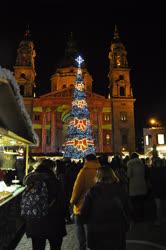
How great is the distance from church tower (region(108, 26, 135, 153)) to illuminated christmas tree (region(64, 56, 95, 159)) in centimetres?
2491

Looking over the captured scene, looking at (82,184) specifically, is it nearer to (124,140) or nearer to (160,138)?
(160,138)

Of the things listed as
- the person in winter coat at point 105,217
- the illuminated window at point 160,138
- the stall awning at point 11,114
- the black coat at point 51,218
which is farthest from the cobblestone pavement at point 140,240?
the illuminated window at point 160,138

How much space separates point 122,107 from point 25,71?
826 inches

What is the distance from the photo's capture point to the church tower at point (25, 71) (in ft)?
200

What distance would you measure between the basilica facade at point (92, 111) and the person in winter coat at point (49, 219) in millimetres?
54688

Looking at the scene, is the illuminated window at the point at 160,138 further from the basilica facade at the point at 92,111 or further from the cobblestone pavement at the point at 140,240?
the cobblestone pavement at the point at 140,240

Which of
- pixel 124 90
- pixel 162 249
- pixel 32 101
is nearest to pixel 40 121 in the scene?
pixel 32 101

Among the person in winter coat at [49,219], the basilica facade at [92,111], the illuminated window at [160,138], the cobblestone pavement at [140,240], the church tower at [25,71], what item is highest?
the church tower at [25,71]

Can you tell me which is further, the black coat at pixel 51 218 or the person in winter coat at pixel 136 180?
the person in winter coat at pixel 136 180

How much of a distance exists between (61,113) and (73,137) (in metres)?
29.3

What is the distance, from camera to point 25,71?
6222cm

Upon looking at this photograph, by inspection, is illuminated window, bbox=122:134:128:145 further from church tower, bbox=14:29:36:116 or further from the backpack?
the backpack

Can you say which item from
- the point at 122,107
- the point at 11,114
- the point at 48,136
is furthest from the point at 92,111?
the point at 11,114

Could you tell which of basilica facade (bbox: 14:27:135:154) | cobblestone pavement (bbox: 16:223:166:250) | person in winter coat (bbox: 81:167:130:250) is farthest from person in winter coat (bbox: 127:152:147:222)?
basilica facade (bbox: 14:27:135:154)
